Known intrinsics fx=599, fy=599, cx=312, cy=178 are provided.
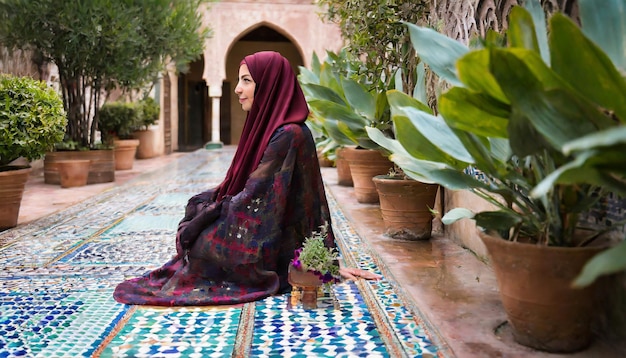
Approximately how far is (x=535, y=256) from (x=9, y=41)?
5.88 meters

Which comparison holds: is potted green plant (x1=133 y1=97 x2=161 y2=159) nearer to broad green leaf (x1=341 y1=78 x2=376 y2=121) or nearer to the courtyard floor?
broad green leaf (x1=341 y1=78 x2=376 y2=121)

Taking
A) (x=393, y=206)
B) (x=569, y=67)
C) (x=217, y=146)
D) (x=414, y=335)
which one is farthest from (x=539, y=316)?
(x=217, y=146)

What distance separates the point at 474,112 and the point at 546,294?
0.56m

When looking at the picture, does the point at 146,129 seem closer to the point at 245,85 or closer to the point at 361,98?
the point at 361,98

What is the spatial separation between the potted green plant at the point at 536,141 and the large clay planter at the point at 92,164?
518cm

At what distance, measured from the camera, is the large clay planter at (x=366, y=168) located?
469 centimetres

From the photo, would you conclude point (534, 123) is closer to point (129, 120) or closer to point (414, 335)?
point (414, 335)

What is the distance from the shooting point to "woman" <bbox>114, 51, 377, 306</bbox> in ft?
7.63

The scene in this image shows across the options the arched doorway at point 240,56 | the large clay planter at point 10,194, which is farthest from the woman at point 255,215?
the arched doorway at point 240,56

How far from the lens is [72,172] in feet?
20.1

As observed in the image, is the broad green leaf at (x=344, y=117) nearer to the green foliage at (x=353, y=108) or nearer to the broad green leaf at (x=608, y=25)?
the green foliage at (x=353, y=108)

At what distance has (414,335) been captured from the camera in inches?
74.9

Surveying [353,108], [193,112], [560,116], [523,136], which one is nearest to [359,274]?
[523,136]

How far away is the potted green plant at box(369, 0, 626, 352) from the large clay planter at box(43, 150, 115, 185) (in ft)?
17.0
